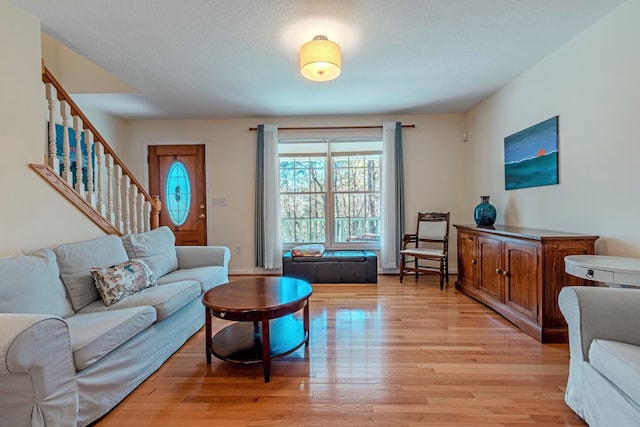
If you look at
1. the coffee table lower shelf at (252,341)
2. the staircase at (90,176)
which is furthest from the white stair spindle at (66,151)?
the coffee table lower shelf at (252,341)

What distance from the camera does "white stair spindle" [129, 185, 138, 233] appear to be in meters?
3.23

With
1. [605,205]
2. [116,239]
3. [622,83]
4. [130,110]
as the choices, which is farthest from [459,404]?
[130,110]

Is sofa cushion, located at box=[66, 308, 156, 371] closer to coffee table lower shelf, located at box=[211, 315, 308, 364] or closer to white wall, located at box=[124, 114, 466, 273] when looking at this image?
coffee table lower shelf, located at box=[211, 315, 308, 364]

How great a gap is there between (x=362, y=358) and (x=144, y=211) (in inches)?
112

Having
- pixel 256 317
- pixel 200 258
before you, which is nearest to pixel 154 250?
pixel 200 258

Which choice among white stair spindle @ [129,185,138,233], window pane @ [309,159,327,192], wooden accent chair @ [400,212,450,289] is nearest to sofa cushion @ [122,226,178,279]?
white stair spindle @ [129,185,138,233]

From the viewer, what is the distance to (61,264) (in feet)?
6.53

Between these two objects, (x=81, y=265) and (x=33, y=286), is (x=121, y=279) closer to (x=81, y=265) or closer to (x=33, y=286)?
(x=81, y=265)

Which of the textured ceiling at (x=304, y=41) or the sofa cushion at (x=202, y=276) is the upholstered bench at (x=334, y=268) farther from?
the textured ceiling at (x=304, y=41)

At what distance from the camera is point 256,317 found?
72.7 inches

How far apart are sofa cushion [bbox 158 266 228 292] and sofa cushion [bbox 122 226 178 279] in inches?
3.6

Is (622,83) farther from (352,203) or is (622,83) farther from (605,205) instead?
(352,203)

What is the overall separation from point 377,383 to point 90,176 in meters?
2.83

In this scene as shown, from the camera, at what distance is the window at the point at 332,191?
459 cm
